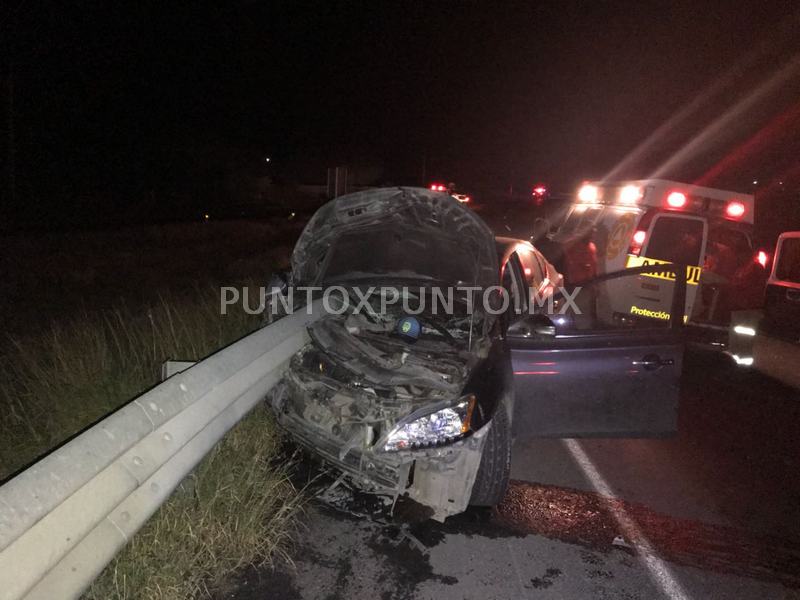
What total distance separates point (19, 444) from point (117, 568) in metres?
1.47

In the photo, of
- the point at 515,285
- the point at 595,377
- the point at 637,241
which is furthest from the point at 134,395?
the point at 637,241

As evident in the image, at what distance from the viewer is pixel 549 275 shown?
6.36 metres

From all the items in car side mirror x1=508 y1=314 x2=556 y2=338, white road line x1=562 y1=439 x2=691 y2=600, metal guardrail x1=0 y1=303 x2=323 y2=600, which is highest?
car side mirror x1=508 y1=314 x2=556 y2=338

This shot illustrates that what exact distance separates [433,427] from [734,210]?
5.35 metres

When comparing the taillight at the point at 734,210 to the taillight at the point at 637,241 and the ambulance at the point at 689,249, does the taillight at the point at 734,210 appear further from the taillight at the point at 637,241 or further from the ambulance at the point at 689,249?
the taillight at the point at 637,241

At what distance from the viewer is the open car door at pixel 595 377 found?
3.97 m

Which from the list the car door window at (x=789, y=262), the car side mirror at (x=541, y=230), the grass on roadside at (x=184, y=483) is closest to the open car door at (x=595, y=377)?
the grass on roadside at (x=184, y=483)

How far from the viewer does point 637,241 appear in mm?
6590

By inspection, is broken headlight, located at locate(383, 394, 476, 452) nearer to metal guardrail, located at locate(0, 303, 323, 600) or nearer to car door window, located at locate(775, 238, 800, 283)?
metal guardrail, located at locate(0, 303, 323, 600)

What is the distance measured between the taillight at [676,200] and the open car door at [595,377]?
267cm

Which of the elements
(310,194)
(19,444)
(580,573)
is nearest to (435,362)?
(580,573)

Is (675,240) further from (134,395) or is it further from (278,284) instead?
(134,395)

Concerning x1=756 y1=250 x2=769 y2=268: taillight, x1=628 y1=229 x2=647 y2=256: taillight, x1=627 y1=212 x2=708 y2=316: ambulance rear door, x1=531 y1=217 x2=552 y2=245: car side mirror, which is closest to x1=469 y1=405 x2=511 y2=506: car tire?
x1=627 y1=212 x2=708 y2=316: ambulance rear door

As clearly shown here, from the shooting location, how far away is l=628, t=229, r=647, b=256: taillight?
654cm
